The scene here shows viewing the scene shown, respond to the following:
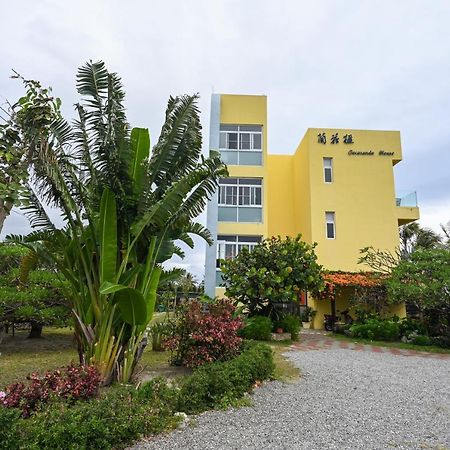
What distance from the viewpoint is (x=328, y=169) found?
20328mm

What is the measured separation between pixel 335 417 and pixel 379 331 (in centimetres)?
1118

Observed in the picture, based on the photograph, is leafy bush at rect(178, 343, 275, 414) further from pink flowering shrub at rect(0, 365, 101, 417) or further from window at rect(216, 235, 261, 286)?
window at rect(216, 235, 261, 286)

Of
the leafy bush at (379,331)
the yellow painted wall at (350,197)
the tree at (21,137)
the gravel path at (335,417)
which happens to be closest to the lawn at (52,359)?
the gravel path at (335,417)

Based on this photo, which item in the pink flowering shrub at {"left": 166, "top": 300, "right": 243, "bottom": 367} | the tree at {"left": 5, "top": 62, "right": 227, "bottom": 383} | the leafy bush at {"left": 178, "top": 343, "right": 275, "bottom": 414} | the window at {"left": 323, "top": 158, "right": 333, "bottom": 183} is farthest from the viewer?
the window at {"left": 323, "top": 158, "right": 333, "bottom": 183}

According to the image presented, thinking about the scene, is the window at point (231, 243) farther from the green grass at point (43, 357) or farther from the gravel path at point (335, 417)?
the gravel path at point (335, 417)

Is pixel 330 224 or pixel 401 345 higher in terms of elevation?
pixel 330 224

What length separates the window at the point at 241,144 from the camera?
19.7m

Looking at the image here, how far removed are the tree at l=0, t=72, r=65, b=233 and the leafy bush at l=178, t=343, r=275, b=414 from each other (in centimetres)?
342

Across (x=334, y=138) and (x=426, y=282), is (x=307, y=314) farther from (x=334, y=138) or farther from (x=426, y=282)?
(x=334, y=138)

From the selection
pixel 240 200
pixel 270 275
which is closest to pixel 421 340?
pixel 270 275

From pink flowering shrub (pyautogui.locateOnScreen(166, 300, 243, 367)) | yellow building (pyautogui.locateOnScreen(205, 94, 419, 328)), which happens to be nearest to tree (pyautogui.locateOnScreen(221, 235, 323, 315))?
yellow building (pyautogui.locateOnScreen(205, 94, 419, 328))

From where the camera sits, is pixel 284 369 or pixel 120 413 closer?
pixel 120 413

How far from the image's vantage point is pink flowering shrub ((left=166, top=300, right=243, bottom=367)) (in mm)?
7238

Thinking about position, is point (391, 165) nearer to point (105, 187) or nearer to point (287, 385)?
point (287, 385)
